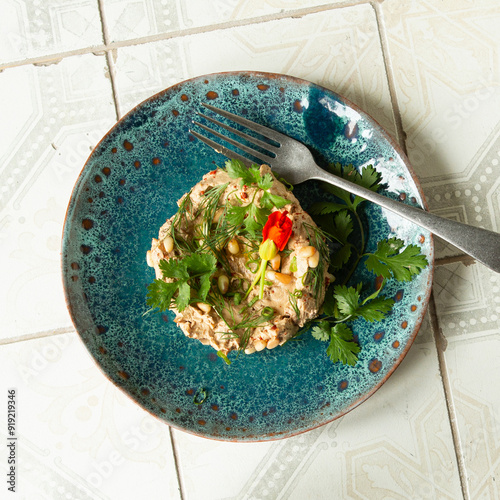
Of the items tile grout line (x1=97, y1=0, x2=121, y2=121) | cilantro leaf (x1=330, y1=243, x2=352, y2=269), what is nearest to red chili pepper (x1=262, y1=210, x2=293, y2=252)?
cilantro leaf (x1=330, y1=243, x2=352, y2=269)

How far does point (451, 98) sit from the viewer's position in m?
1.70

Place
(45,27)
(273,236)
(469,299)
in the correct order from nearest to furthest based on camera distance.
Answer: (273,236), (469,299), (45,27)

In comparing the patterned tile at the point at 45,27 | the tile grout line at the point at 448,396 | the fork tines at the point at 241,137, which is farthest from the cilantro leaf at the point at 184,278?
the patterned tile at the point at 45,27

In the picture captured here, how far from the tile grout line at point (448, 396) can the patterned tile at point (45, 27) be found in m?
1.50

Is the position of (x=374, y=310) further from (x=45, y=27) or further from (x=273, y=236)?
(x=45, y=27)

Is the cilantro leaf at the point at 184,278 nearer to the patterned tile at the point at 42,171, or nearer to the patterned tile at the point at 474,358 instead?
the patterned tile at the point at 42,171

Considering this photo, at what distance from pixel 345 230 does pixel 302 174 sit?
22cm

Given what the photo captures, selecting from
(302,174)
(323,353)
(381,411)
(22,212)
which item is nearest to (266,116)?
(302,174)

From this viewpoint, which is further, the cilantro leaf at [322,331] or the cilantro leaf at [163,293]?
the cilantro leaf at [322,331]

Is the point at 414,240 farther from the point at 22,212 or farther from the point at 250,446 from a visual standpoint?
the point at 22,212

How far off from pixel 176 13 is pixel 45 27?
1.55 ft

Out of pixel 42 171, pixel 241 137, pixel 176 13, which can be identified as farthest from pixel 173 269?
pixel 176 13

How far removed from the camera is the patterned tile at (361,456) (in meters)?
1.66

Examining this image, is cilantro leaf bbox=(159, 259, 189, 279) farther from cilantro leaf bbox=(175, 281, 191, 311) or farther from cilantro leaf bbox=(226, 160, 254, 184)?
cilantro leaf bbox=(226, 160, 254, 184)
